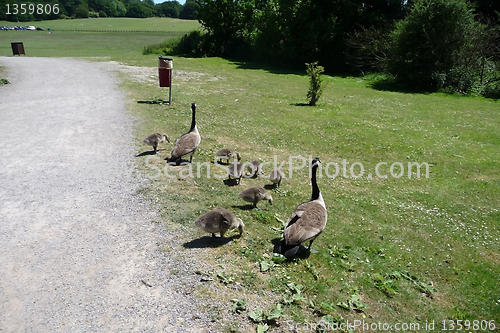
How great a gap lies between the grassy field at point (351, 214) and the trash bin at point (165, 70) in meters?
1.36

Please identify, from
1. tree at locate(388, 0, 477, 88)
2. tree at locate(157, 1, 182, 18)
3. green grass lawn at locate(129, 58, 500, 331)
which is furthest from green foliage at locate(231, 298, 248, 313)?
tree at locate(157, 1, 182, 18)

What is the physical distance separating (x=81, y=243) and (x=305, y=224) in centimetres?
463

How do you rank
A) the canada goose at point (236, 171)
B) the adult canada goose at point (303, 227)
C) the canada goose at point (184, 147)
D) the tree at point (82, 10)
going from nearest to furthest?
the adult canada goose at point (303, 227), the canada goose at point (236, 171), the canada goose at point (184, 147), the tree at point (82, 10)

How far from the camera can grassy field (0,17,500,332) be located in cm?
644

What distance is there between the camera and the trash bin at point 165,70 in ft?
69.2

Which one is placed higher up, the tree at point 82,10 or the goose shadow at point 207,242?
the tree at point 82,10

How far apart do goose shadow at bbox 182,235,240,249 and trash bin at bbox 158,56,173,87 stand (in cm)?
1506

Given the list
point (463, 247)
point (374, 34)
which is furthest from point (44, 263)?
point (374, 34)

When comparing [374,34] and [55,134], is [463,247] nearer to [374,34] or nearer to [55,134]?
[55,134]

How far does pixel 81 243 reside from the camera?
24.1 ft

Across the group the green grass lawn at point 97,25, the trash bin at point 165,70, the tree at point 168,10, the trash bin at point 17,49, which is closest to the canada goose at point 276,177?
the trash bin at point 165,70

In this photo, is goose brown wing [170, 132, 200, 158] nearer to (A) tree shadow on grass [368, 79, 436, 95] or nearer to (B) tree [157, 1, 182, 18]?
(A) tree shadow on grass [368, 79, 436, 95]

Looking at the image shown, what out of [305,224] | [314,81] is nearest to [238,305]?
[305,224]

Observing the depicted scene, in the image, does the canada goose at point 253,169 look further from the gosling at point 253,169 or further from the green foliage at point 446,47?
the green foliage at point 446,47
